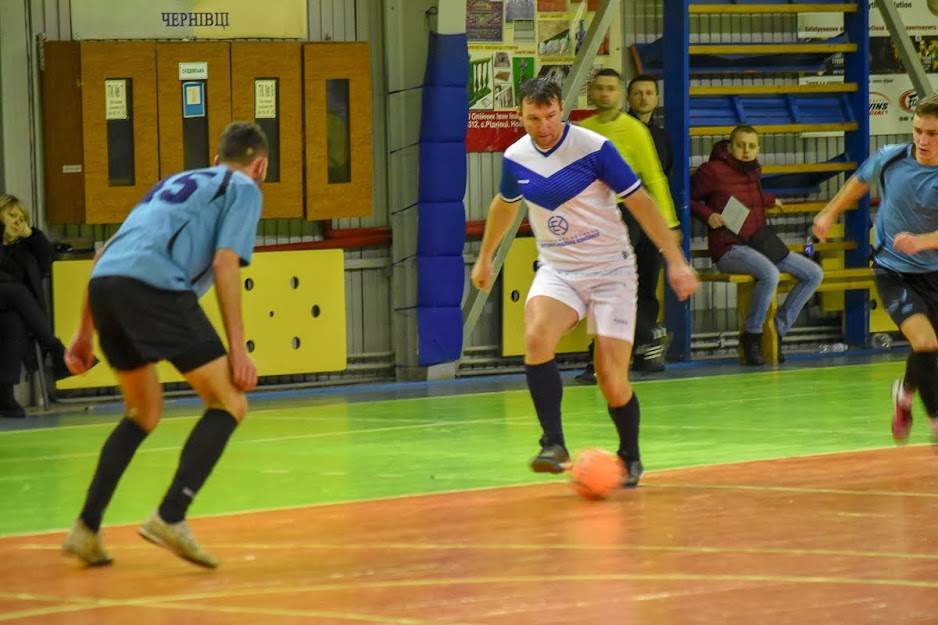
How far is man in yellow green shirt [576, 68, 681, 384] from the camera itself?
10.8 meters

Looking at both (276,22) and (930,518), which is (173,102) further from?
(930,518)

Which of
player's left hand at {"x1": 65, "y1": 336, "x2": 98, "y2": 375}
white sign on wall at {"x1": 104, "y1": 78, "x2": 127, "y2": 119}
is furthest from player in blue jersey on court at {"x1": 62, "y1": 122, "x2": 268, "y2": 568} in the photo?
white sign on wall at {"x1": 104, "y1": 78, "x2": 127, "y2": 119}

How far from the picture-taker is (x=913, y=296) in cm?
841

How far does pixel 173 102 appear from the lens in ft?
41.3

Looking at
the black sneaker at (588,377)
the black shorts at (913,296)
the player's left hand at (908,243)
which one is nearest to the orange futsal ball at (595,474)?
the player's left hand at (908,243)

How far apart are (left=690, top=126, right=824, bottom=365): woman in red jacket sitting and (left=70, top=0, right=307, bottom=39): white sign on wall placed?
12.1 ft

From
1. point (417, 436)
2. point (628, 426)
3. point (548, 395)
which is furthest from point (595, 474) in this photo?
point (417, 436)

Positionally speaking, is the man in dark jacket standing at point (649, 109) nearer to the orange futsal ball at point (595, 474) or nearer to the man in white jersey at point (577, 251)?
the man in white jersey at point (577, 251)

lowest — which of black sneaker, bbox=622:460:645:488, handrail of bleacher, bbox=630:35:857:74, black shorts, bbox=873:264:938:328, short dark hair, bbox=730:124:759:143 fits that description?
black sneaker, bbox=622:460:645:488

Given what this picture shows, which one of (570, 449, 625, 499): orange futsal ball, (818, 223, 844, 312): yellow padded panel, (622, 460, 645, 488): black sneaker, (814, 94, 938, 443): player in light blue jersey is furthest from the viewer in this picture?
(818, 223, 844, 312): yellow padded panel

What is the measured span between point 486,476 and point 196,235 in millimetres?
2839

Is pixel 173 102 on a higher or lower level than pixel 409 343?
higher

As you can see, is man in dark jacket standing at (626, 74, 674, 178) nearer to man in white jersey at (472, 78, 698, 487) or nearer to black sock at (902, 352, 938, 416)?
black sock at (902, 352, 938, 416)

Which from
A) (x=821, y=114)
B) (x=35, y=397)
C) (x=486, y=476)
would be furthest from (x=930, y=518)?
(x=821, y=114)
